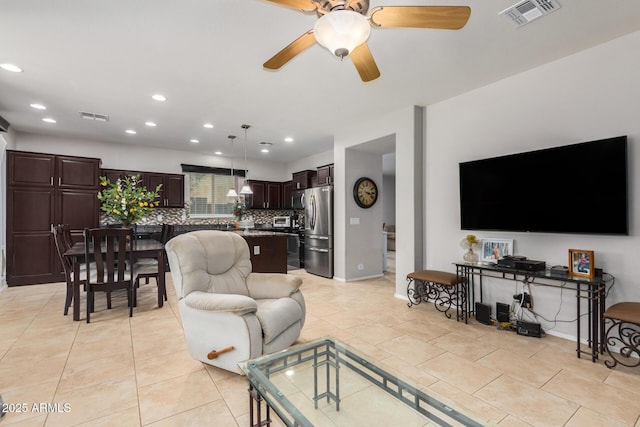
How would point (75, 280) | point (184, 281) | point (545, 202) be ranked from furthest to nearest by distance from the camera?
point (75, 280)
point (545, 202)
point (184, 281)

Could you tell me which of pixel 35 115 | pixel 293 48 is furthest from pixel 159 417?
pixel 35 115

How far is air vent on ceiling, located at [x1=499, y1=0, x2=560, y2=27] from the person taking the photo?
2.13 m

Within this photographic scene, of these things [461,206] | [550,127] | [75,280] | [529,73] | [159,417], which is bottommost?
[159,417]

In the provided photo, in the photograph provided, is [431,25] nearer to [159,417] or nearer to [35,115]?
[159,417]

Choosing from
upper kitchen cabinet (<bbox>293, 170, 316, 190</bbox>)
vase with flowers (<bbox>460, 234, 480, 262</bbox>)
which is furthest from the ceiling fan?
upper kitchen cabinet (<bbox>293, 170, 316, 190</bbox>)

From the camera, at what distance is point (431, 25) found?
1705mm

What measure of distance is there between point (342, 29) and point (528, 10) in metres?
1.73

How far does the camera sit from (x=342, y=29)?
147 cm

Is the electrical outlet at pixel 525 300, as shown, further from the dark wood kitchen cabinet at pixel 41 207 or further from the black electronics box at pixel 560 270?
the dark wood kitchen cabinet at pixel 41 207

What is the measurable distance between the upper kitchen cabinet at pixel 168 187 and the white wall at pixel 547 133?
533 cm

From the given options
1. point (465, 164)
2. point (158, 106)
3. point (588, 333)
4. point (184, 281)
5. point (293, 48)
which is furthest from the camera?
point (158, 106)

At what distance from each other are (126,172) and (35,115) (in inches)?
68.3

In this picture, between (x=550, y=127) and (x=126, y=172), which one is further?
(x=126, y=172)

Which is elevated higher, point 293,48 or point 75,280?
point 293,48
